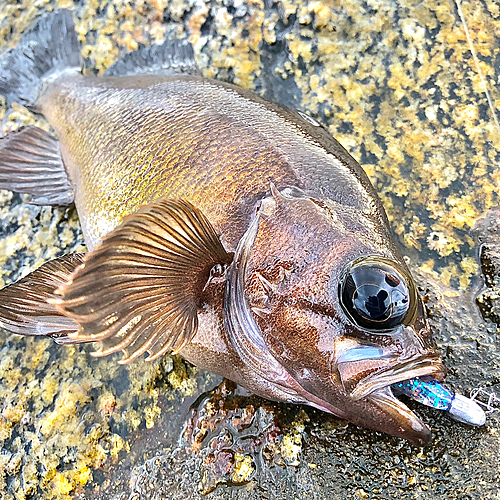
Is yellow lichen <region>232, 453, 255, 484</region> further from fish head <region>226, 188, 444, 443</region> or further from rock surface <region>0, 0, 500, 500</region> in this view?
fish head <region>226, 188, 444, 443</region>

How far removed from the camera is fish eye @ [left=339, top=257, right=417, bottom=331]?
4.74 ft

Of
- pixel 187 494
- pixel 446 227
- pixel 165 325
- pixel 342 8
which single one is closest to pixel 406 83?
pixel 342 8

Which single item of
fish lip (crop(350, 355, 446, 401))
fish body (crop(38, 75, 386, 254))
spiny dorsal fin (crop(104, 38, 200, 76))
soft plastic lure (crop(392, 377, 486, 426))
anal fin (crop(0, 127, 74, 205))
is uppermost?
spiny dorsal fin (crop(104, 38, 200, 76))

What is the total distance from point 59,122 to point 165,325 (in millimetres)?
1569

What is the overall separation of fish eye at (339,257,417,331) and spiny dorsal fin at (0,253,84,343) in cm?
113

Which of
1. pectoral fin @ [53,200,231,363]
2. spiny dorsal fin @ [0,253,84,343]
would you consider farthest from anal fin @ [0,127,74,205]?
pectoral fin @ [53,200,231,363]

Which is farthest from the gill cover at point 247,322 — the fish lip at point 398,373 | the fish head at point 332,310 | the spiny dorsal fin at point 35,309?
the spiny dorsal fin at point 35,309

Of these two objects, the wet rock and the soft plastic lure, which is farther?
the wet rock

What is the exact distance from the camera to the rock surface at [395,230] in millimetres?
1933

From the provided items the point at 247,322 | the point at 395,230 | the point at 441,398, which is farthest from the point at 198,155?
the point at 441,398

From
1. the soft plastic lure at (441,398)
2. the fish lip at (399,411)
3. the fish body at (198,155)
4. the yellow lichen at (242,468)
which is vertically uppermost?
the fish body at (198,155)

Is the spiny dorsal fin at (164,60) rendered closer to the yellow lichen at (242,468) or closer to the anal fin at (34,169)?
the anal fin at (34,169)

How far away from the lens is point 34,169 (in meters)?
2.72

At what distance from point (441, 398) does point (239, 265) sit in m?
0.88
